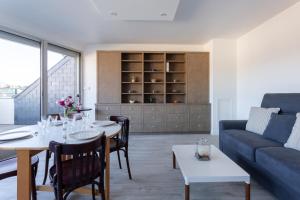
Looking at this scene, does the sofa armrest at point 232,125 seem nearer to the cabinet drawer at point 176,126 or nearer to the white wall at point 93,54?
the cabinet drawer at point 176,126

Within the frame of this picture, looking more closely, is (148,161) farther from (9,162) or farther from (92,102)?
(92,102)

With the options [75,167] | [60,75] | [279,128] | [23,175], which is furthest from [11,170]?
[60,75]

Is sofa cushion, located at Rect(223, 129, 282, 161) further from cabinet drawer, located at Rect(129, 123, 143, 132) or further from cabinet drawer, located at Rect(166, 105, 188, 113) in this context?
cabinet drawer, located at Rect(129, 123, 143, 132)

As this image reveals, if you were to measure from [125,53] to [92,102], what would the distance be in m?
1.67

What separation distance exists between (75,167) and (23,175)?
17.4 inches

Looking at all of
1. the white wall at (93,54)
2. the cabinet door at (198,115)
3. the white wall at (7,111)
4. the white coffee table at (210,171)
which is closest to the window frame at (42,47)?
the white wall at (7,111)

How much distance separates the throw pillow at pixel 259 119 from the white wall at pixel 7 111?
14.0 feet

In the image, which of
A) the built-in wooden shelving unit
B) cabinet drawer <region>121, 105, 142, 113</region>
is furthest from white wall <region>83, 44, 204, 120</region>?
cabinet drawer <region>121, 105, 142, 113</region>

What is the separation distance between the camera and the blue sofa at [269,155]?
5.70 ft

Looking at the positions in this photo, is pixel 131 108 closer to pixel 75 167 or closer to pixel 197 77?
pixel 197 77

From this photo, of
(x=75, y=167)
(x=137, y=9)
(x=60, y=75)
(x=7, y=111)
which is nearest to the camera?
(x=75, y=167)

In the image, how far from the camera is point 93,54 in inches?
215

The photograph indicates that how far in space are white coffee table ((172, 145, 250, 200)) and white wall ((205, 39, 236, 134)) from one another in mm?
2811

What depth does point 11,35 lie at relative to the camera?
3.48 metres
